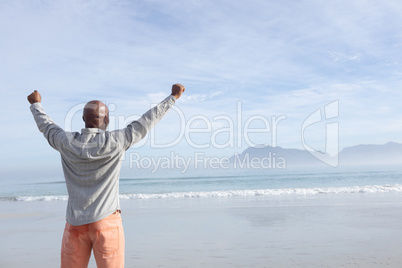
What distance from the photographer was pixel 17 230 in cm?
844

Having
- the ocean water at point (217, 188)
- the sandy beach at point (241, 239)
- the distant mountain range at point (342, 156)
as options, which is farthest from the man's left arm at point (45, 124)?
the distant mountain range at point (342, 156)

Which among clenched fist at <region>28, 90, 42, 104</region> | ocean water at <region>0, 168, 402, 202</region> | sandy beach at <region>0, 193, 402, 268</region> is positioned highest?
clenched fist at <region>28, 90, 42, 104</region>

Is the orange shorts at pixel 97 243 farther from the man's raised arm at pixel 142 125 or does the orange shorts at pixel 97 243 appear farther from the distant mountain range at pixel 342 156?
the distant mountain range at pixel 342 156

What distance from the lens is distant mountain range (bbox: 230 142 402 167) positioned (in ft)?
164

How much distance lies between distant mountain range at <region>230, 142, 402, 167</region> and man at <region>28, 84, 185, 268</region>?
4121cm

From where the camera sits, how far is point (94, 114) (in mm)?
2154

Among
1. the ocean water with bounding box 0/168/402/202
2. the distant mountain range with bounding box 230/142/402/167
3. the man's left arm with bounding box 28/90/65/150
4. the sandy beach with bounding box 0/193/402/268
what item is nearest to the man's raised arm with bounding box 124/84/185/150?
the man's left arm with bounding box 28/90/65/150

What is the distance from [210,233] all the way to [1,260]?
Result: 3499 millimetres

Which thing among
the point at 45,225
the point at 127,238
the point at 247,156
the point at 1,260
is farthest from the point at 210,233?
the point at 247,156

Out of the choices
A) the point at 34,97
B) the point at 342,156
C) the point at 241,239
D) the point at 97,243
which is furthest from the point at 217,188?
the point at 342,156

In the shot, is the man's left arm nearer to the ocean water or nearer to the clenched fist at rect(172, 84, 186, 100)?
the clenched fist at rect(172, 84, 186, 100)

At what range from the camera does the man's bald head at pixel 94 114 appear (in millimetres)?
2160

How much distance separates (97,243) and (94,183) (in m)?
0.32

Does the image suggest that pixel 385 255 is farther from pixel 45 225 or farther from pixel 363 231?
pixel 45 225
